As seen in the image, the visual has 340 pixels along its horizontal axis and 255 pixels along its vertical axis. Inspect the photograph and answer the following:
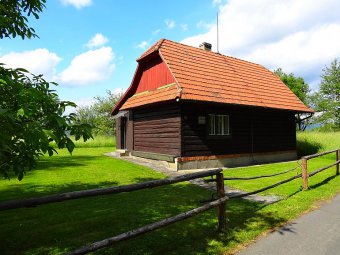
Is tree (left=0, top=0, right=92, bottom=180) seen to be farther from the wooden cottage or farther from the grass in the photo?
the grass

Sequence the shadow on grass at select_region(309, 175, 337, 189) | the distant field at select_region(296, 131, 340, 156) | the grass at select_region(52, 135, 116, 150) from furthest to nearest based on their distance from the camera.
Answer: the grass at select_region(52, 135, 116, 150) → the distant field at select_region(296, 131, 340, 156) → the shadow on grass at select_region(309, 175, 337, 189)

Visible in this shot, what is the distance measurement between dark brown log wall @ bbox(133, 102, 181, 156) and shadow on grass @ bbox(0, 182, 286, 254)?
5186mm

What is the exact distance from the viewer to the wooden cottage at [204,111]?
492 inches

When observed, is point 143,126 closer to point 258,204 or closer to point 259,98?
point 259,98

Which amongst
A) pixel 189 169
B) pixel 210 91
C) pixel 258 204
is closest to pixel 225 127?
pixel 210 91

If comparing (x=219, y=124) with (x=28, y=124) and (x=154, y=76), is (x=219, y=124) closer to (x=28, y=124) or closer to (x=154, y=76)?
(x=154, y=76)

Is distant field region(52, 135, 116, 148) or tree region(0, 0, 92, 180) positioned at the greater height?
tree region(0, 0, 92, 180)

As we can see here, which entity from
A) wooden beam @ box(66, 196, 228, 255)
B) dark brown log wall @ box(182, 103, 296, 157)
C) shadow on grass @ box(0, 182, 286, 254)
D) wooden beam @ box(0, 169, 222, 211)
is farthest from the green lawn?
dark brown log wall @ box(182, 103, 296, 157)

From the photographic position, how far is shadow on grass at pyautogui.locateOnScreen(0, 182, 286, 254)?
4422 mm

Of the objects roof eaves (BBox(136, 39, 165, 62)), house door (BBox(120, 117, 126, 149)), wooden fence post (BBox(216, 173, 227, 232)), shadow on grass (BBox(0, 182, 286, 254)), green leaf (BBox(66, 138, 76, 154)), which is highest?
roof eaves (BBox(136, 39, 165, 62))

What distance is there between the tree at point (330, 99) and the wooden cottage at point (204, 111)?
30908 mm

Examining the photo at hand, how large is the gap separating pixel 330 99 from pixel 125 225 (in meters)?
47.5

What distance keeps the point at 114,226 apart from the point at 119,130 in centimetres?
1423

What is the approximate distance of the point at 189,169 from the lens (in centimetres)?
1234
